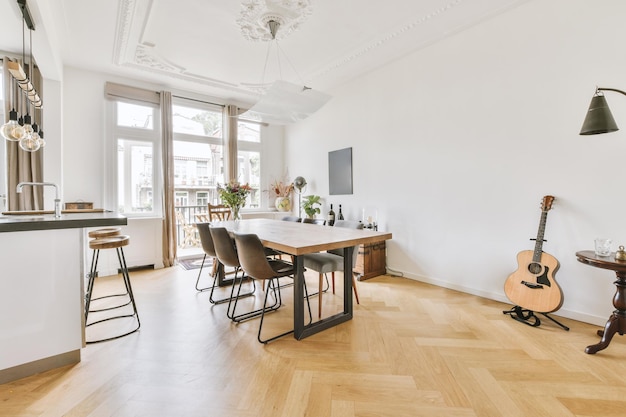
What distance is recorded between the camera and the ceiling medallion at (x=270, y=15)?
271 cm

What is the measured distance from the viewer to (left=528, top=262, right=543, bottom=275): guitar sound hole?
241 centimetres

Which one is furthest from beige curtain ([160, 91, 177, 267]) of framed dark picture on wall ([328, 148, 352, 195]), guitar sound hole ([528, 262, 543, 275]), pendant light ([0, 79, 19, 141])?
guitar sound hole ([528, 262, 543, 275])

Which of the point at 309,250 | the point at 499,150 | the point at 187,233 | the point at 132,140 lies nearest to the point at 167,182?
the point at 132,140

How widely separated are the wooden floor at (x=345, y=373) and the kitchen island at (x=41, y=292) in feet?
0.42

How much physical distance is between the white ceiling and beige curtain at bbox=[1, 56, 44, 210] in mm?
459

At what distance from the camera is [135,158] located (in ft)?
14.8

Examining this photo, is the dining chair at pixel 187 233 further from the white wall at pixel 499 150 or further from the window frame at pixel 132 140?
the white wall at pixel 499 150

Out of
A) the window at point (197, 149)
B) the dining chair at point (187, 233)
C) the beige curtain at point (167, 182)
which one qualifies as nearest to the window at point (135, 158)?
the beige curtain at point (167, 182)

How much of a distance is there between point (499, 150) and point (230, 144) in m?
4.22

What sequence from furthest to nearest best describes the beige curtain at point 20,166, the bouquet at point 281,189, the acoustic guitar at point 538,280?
the bouquet at point 281,189 < the beige curtain at point 20,166 < the acoustic guitar at point 538,280

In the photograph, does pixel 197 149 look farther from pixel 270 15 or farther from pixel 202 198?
pixel 270 15

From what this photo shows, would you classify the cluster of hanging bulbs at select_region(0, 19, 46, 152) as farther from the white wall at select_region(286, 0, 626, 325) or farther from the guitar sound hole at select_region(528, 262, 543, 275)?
the guitar sound hole at select_region(528, 262, 543, 275)

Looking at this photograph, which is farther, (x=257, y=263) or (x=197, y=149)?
(x=197, y=149)

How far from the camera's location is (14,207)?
11.1 feet
